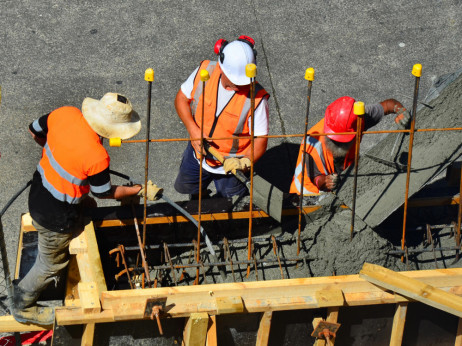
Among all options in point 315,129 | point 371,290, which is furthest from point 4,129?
point 371,290

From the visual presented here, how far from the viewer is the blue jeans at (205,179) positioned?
5.41 m

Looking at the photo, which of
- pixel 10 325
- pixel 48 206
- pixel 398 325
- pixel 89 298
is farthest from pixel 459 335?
pixel 10 325

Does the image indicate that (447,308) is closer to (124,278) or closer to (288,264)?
(288,264)

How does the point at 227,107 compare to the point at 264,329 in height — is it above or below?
above

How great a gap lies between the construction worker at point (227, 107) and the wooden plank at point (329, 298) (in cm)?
131

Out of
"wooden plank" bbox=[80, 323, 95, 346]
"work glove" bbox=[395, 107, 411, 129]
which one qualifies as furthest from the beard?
"wooden plank" bbox=[80, 323, 95, 346]

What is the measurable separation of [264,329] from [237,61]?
1915 millimetres

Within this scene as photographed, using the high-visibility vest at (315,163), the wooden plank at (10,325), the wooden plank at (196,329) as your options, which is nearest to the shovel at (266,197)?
the high-visibility vest at (315,163)

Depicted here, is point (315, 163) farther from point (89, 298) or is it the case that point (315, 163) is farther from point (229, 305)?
point (89, 298)

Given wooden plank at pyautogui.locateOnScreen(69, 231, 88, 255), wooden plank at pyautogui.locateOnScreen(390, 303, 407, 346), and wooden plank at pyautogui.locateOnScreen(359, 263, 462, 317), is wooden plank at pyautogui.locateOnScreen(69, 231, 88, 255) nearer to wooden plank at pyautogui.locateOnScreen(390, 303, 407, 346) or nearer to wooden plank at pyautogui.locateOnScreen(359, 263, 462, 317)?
wooden plank at pyautogui.locateOnScreen(359, 263, 462, 317)

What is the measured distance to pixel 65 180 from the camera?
168 inches

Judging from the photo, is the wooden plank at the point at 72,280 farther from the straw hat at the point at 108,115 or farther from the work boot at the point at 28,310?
the straw hat at the point at 108,115

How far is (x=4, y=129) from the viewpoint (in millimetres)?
6734

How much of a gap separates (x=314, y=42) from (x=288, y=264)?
3717mm
